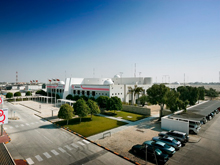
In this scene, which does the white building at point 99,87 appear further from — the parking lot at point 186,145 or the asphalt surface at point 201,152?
the asphalt surface at point 201,152

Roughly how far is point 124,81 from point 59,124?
47.0 meters

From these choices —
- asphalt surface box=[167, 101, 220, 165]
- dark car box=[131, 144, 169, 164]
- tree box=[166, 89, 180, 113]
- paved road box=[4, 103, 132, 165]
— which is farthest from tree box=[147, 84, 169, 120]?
paved road box=[4, 103, 132, 165]

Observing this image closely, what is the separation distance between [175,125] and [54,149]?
18838mm

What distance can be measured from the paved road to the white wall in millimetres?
12622

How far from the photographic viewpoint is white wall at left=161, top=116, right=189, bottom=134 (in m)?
21.6

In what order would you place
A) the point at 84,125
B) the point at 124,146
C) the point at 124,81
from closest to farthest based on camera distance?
the point at 124,146, the point at 84,125, the point at 124,81

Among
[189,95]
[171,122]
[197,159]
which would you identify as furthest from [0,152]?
[189,95]

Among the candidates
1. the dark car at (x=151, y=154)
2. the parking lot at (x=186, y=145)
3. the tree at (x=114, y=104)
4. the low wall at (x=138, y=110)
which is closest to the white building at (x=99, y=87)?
the low wall at (x=138, y=110)

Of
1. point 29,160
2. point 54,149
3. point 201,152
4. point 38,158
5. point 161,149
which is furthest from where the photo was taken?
point 54,149

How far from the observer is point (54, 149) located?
16562mm

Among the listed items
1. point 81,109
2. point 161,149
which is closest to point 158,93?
point 161,149

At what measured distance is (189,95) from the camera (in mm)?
41344

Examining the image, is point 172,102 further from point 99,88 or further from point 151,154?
point 99,88

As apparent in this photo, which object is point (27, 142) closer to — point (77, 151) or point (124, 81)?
point (77, 151)
